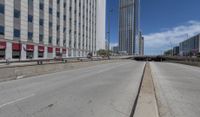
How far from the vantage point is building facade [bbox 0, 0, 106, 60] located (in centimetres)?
3909

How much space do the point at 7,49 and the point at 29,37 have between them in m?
7.46

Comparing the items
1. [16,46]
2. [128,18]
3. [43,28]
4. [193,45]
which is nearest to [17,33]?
[16,46]

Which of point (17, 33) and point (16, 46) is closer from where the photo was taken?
point (16, 46)

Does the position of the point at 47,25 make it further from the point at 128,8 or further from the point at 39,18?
the point at 128,8

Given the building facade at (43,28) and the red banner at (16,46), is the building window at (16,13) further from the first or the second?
the red banner at (16,46)

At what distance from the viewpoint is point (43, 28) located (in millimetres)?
49625

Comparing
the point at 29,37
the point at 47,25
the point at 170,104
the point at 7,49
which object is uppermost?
the point at 47,25

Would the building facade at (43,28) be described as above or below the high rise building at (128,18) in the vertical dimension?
below

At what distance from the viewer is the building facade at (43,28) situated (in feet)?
128

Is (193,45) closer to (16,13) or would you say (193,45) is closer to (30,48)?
(30,48)

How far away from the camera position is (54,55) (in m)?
54.2

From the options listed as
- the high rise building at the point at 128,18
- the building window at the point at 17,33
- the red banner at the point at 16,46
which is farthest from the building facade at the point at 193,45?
the building window at the point at 17,33

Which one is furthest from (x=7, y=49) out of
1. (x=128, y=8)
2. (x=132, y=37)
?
(x=132, y=37)

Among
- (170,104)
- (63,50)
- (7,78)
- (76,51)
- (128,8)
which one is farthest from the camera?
(128,8)
